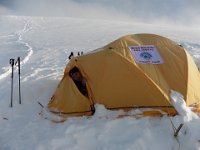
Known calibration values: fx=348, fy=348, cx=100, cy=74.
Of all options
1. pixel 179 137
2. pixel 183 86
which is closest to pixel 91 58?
pixel 183 86

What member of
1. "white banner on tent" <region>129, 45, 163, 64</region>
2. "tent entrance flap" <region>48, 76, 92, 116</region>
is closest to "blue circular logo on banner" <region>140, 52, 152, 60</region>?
"white banner on tent" <region>129, 45, 163, 64</region>

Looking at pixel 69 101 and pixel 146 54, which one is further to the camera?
pixel 146 54

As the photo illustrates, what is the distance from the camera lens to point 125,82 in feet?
23.4

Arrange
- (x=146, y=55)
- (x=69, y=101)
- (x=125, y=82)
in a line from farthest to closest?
1. (x=146, y=55)
2. (x=69, y=101)
3. (x=125, y=82)

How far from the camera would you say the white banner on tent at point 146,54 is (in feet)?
24.6

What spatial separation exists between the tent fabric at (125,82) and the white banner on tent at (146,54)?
9 centimetres

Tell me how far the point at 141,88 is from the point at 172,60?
1.20 metres

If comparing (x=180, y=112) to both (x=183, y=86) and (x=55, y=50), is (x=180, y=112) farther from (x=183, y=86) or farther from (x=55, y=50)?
(x=55, y=50)

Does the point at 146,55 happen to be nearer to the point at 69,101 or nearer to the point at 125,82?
the point at 125,82

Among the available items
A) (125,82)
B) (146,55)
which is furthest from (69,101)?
(146,55)

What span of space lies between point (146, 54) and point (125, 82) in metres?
0.97

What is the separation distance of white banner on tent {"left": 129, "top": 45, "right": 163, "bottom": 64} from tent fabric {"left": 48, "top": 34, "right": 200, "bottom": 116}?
0.28ft

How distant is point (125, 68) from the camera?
23.9ft

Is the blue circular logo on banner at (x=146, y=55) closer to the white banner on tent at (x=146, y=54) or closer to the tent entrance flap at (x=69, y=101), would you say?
the white banner on tent at (x=146, y=54)
